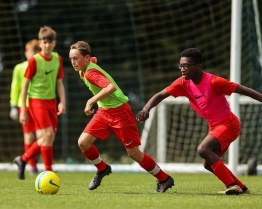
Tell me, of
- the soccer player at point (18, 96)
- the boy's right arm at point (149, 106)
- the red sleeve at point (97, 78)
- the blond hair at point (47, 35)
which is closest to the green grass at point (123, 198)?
the boy's right arm at point (149, 106)

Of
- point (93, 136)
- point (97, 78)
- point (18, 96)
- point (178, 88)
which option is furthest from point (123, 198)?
point (18, 96)

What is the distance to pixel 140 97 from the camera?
17.0m

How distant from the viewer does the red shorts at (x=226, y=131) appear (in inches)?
291

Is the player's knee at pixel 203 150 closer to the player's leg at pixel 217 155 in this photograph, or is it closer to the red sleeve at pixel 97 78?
the player's leg at pixel 217 155

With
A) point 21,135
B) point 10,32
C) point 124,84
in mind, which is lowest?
point 21,135

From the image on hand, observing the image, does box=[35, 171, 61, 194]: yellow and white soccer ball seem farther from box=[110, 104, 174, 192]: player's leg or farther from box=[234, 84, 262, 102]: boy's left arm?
box=[234, 84, 262, 102]: boy's left arm

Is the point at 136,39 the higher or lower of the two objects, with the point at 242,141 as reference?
higher

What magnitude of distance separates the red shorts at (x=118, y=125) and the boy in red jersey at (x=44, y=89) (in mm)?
1950

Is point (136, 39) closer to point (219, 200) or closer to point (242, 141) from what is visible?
point (242, 141)

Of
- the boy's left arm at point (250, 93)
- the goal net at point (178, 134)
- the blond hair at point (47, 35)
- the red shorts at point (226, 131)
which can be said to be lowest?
the goal net at point (178, 134)

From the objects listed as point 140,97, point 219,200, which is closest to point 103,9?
point 140,97

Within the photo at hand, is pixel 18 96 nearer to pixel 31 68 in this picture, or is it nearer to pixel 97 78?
pixel 31 68

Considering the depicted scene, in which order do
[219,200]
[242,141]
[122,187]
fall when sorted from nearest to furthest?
[219,200] → [122,187] → [242,141]

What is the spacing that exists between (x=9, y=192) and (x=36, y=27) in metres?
10.5
